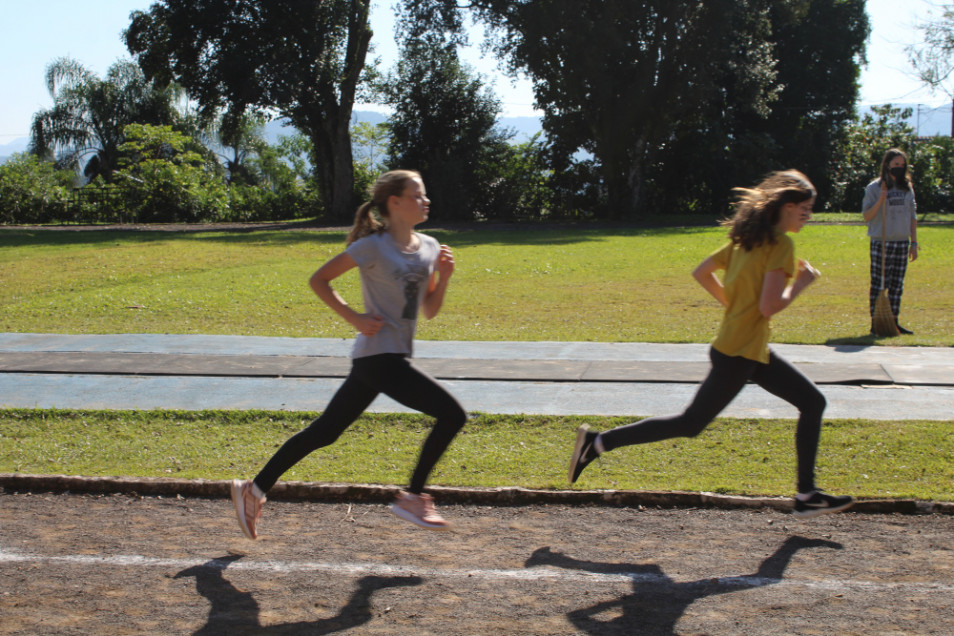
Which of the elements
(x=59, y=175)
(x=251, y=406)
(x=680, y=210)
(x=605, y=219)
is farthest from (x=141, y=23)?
(x=251, y=406)

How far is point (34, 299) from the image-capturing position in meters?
13.3

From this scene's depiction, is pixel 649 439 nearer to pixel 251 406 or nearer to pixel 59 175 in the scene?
pixel 251 406

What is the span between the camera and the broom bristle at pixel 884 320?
31.8ft

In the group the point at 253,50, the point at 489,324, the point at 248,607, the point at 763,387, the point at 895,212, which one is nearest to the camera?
the point at 248,607

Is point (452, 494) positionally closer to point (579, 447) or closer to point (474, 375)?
point (579, 447)

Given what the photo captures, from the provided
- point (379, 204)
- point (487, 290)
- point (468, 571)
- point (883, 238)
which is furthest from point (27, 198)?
point (468, 571)

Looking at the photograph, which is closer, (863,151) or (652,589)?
(652,589)

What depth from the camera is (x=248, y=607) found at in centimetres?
367

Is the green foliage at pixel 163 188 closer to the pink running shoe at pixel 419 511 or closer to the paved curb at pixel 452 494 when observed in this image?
the paved curb at pixel 452 494

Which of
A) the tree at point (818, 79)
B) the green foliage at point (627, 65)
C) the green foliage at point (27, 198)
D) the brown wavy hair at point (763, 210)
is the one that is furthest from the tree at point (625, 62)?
the brown wavy hair at point (763, 210)

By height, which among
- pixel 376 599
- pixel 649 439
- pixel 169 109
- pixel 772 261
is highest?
pixel 169 109

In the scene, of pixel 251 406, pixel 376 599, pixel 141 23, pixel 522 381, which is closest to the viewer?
pixel 376 599

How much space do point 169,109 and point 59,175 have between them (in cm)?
1417

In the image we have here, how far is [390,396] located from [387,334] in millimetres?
283
